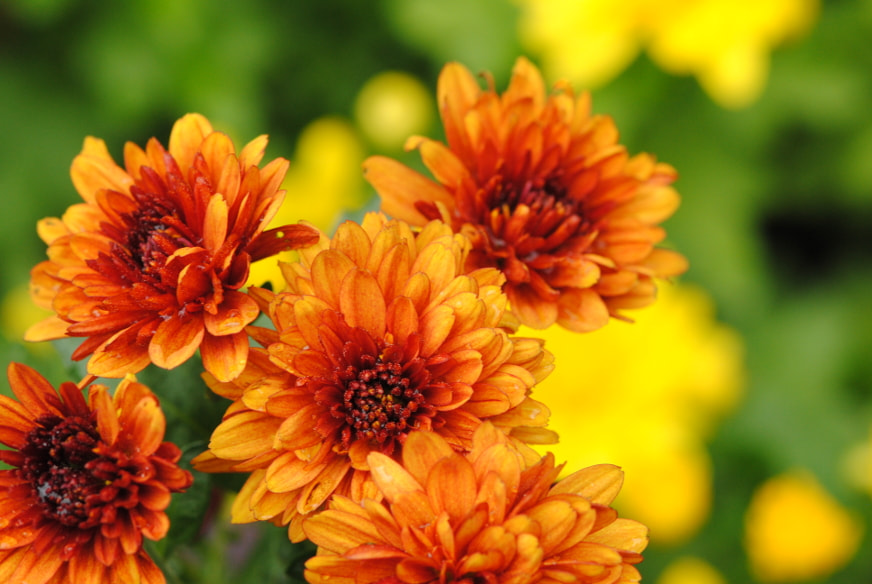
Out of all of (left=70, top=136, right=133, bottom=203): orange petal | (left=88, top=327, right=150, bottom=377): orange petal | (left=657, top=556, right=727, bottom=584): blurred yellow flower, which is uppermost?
(left=70, top=136, right=133, bottom=203): orange petal

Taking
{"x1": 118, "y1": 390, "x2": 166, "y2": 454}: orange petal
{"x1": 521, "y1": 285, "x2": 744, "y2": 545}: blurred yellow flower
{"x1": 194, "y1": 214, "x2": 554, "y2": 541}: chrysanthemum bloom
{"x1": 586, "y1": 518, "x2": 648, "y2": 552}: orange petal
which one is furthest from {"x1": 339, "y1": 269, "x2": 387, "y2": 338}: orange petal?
{"x1": 521, "y1": 285, "x2": 744, "y2": 545}: blurred yellow flower

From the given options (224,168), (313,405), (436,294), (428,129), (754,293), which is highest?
(224,168)

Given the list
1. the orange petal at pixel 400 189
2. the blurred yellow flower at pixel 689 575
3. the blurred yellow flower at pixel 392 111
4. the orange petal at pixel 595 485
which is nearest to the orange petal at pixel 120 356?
the orange petal at pixel 400 189

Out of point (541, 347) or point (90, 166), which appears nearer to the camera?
point (541, 347)

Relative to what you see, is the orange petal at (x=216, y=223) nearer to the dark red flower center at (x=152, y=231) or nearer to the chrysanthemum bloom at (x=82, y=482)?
the dark red flower center at (x=152, y=231)

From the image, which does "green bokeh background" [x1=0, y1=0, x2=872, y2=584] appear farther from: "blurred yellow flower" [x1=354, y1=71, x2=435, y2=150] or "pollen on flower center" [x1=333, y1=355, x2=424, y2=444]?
"pollen on flower center" [x1=333, y1=355, x2=424, y2=444]

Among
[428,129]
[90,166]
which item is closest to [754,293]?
[428,129]

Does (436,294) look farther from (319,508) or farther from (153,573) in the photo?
(153,573)
